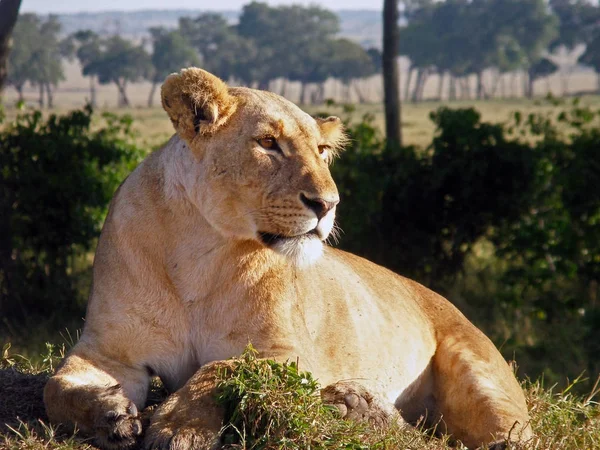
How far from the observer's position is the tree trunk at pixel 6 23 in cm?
743

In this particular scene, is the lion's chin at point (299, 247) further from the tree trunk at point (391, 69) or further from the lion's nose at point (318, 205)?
the tree trunk at point (391, 69)

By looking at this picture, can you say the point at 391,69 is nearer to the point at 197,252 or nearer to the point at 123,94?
the point at 197,252

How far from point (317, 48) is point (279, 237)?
A: 299ft

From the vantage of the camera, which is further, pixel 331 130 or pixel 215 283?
pixel 331 130

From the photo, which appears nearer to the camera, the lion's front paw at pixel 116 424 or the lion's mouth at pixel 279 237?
the lion's front paw at pixel 116 424

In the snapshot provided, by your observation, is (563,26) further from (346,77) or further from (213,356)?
(213,356)

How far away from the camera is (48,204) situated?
25.5ft

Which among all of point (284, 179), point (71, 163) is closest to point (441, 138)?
point (71, 163)

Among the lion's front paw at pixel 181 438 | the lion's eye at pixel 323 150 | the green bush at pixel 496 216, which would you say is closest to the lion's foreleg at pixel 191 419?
the lion's front paw at pixel 181 438

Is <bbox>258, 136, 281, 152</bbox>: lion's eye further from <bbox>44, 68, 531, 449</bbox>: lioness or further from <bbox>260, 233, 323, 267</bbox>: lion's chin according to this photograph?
<bbox>260, 233, 323, 267</bbox>: lion's chin

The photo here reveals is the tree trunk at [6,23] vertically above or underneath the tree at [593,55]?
above

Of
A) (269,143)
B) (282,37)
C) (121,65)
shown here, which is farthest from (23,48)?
(269,143)

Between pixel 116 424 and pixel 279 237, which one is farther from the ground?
pixel 279 237

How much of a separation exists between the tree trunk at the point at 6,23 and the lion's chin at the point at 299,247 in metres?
4.56
